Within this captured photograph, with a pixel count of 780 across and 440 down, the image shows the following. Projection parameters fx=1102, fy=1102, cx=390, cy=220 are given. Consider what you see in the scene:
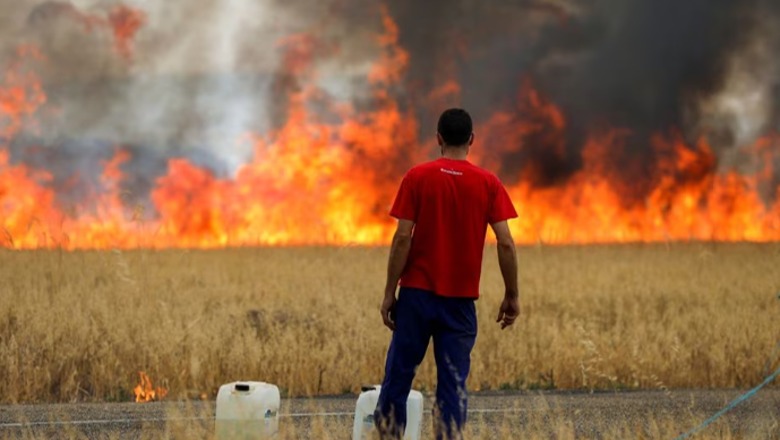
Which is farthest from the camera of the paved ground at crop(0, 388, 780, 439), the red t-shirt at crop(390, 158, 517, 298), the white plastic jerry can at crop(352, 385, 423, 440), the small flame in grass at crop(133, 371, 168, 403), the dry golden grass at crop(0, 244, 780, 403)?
the dry golden grass at crop(0, 244, 780, 403)

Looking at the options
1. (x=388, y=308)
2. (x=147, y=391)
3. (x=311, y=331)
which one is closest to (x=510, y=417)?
(x=388, y=308)

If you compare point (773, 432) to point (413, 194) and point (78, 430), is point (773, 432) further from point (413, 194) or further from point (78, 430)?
point (78, 430)

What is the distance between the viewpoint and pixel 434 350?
23.3 ft

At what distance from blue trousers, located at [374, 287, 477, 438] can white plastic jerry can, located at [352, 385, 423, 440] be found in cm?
48

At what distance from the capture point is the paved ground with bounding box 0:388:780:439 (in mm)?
9711

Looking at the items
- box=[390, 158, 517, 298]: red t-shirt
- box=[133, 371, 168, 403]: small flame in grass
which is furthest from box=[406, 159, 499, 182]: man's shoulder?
box=[133, 371, 168, 403]: small flame in grass

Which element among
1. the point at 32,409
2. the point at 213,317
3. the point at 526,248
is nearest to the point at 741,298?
the point at 213,317

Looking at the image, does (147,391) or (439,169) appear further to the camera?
(147,391)

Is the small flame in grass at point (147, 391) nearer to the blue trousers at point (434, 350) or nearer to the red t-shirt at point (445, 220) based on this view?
the blue trousers at point (434, 350)

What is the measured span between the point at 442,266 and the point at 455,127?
899mm

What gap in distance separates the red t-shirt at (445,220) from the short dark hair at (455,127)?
14cm

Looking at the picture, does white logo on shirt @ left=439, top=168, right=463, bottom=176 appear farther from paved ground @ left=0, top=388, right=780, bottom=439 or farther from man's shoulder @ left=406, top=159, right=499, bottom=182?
paved ground @ left=0, top=388, right=780, bottom=439

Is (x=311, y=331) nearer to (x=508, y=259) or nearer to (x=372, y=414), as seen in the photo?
(x=372, y=414)

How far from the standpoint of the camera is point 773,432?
10.1m
